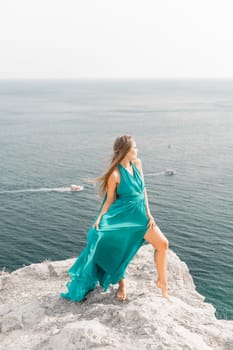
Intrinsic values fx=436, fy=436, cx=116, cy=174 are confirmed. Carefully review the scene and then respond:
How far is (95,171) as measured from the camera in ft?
231

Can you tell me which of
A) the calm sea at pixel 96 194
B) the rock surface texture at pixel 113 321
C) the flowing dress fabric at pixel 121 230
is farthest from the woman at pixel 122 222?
the rock surface texture at pixel 113 321

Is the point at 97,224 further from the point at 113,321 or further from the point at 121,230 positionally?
the point at 113,321

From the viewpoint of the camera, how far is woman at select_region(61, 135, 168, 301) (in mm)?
9180

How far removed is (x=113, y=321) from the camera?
8.54m

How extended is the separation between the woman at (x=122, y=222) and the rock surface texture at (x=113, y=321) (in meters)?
0.66

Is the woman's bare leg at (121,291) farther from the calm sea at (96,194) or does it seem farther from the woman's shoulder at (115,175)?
the calm sea at (96,194)

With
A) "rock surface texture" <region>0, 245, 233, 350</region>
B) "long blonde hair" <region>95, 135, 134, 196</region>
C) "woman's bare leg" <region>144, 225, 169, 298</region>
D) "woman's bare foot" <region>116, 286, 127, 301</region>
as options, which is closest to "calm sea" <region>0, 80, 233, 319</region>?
"long blonde hair" <region>95, 135, 134, 196</region>

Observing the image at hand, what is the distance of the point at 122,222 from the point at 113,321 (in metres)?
2.02

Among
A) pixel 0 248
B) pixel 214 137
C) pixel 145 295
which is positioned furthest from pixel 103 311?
pixel 214 137

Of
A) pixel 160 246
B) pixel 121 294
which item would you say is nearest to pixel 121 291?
pixel 121 294

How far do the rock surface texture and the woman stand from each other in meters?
0.66

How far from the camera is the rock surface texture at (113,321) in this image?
7820mm

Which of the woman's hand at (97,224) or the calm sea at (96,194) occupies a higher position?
the woman's hand at (97,224)

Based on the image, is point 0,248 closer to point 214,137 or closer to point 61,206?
point 61,206
